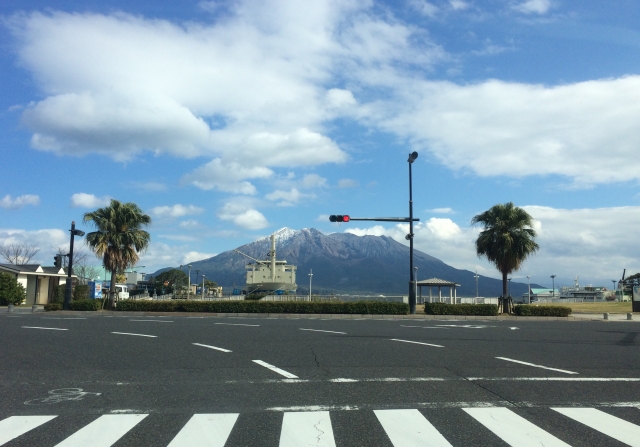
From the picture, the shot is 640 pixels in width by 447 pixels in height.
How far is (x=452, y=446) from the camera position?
562 centimetres

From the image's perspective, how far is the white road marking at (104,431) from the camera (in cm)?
570

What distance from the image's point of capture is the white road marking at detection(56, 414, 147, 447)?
18.7 feet

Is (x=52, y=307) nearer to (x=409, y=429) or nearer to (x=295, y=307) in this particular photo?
(x=295, y=307)

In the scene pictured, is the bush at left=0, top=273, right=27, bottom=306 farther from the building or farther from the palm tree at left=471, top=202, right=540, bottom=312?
the palm tree at left=471, top=202, right=540, bottom=312

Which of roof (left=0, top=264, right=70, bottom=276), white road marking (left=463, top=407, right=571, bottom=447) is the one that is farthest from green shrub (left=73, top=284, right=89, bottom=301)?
white road marking (left=463, top=407, right=571, bottom=447)

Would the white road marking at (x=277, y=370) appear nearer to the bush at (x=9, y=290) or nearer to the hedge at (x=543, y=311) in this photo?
the hedge at (x=543, y=311)

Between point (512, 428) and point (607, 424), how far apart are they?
3.97 feet

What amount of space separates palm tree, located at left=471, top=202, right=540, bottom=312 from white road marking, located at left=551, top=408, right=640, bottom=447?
27.2 meters

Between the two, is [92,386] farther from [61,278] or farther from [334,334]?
[61,278]

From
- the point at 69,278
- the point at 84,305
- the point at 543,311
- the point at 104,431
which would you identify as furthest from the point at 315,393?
the point at 69,278

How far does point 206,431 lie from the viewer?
6133 millimetres

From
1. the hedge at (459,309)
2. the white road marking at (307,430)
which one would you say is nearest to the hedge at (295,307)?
the hedge at (459,309)

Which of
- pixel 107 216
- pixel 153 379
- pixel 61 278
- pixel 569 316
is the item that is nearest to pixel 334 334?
pixel 153 379

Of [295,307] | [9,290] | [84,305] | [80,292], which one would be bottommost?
[84,305]
